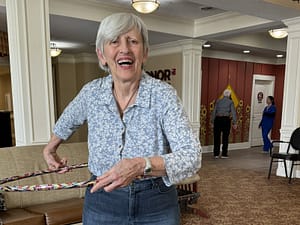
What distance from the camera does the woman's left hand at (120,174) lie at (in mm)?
811

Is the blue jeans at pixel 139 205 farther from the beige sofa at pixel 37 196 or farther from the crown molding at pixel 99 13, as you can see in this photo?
the crown molding at pixel 99 13

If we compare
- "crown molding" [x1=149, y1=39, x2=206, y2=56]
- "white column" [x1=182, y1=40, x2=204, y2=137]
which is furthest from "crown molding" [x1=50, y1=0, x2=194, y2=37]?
"white column" [x1=182, y1=40, x2=204, y2=137]

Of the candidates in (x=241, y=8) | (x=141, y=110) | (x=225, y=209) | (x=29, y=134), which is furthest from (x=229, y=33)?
(x=141, y=110)

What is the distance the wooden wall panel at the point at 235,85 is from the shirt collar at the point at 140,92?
22.3 ft

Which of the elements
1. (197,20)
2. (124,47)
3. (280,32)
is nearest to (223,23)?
(197,20)

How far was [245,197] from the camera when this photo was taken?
4.07 meters

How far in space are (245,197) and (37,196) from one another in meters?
2.78

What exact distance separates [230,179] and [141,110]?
14.5ft

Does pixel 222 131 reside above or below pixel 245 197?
above

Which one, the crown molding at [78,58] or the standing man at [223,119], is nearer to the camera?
the standing man at [223,119]

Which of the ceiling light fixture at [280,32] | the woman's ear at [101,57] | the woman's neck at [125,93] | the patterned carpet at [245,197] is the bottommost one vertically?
the patterned carpet at [245,197]

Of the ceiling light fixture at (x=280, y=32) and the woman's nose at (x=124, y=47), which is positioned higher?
the ceiling light fixture at (x=280, y=32)

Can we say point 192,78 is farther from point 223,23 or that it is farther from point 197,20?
point 223,23

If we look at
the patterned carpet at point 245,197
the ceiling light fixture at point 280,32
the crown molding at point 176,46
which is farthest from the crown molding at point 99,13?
the patterned carpet at point 245,197
